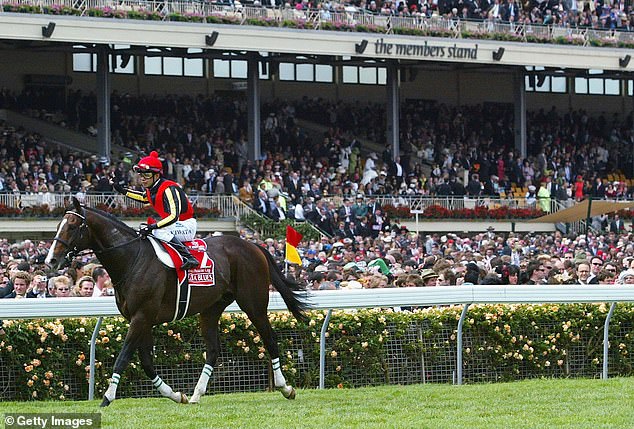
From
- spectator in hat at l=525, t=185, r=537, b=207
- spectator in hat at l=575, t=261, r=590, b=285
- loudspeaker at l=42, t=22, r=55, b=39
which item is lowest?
spectator in hat at l=525, t=185, r=537, b=207

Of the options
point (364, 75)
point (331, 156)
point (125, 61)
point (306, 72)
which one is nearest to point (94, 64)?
point (125, 61)

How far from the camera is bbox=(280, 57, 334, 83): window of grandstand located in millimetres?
38469

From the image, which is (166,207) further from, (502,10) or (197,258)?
(502,10)

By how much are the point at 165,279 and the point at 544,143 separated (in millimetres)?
29607

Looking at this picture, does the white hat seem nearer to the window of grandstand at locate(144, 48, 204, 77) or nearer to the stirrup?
the stirrup

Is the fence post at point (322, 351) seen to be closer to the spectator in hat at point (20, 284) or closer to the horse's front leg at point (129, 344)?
the horse's front leg at point (129, 344)

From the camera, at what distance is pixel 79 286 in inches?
460

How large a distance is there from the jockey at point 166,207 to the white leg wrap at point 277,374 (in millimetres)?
1017

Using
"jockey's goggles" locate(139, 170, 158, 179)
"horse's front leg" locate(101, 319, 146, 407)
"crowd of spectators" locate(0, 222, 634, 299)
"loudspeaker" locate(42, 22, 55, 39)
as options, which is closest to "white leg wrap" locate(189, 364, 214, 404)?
"horse's front leg" locate(101, 319, 146, 407)

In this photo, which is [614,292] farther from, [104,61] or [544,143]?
[544,143]

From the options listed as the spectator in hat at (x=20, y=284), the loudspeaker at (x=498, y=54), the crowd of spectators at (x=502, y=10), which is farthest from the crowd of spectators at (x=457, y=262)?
the loudspeaker at (x=498, y=54)

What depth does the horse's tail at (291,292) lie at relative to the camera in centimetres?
1048

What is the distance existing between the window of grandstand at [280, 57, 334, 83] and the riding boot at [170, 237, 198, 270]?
94.1 feet

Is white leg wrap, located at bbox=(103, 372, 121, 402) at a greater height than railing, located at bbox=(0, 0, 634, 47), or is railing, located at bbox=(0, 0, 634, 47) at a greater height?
railing, located at bbox=(0, 0, 634, 47)
